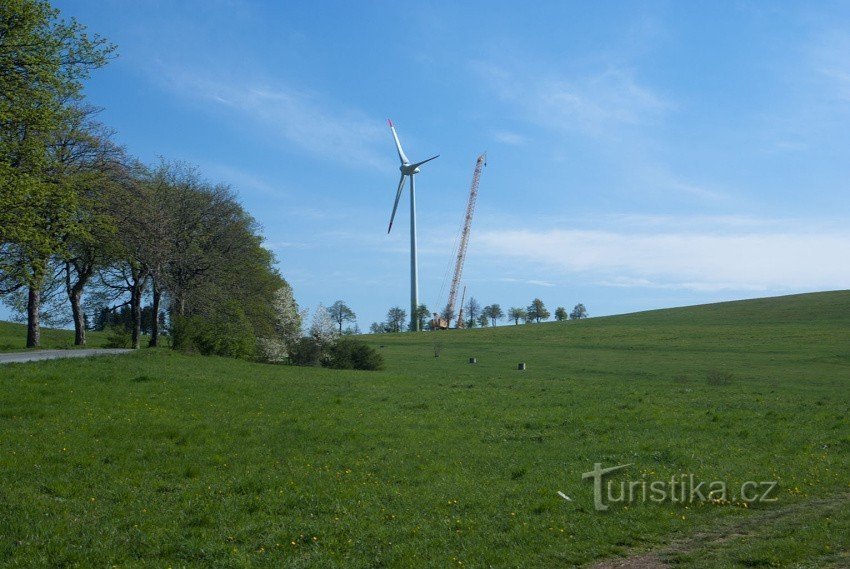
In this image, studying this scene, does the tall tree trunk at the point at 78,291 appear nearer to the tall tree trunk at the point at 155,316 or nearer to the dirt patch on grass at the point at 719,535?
the tall tree trunk at the point at 155,316

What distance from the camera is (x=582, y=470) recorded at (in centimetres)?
1424

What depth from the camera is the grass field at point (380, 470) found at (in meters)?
9.07

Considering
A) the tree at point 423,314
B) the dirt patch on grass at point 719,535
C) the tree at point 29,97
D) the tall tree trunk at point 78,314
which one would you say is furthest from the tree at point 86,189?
the tree at point 423,314

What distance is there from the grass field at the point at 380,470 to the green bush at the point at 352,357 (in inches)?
745

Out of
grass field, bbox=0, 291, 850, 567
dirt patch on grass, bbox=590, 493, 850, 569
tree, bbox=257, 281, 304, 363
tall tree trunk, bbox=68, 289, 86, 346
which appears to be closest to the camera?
dirt patch on grass, bbox=590, 493, 850, 569

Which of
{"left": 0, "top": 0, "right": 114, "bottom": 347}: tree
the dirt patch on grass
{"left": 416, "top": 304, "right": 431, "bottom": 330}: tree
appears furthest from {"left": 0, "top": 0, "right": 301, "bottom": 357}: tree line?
{"left": 416, "top": 304, "right": 431, "bottom": 330}: tree

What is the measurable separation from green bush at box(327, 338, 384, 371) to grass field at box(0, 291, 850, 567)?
1892 centimetres

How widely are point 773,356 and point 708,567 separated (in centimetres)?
6027

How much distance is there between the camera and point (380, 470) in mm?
13656

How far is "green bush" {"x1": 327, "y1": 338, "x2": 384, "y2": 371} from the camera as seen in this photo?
48594 mm

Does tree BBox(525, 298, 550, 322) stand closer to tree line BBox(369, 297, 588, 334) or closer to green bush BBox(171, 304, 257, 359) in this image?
tree line BBox(369, 297, 588, 334)

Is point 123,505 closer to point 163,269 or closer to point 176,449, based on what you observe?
point 176,449

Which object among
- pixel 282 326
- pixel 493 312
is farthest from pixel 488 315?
pixel 282 326

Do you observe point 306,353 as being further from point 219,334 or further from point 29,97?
point 29,97
